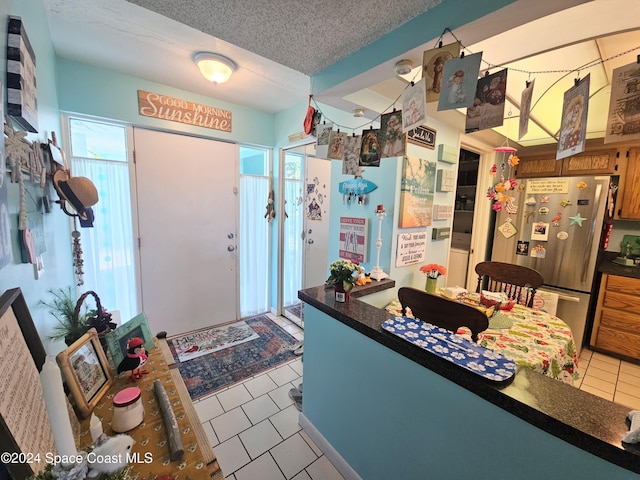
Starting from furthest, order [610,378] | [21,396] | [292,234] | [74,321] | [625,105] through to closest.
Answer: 1. [292,234]
2. [610,378]
3. [74,321]
4. [625,105]
5. [21,396]

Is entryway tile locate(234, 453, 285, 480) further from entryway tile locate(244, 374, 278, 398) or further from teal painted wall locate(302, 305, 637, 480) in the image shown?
entryway tile locate(244, 374, 278, 398)

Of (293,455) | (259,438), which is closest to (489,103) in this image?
(293,455)

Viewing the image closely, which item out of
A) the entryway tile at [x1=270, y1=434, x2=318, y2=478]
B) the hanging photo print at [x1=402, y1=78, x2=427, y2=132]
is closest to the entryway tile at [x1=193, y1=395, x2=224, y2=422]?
the entryway tile at [x1=270, y1=434, x2=318, y2=478]

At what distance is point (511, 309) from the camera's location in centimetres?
182

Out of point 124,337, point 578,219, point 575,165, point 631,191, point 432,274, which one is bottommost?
point 124,337

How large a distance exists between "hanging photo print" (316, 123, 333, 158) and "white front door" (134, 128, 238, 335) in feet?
5.03

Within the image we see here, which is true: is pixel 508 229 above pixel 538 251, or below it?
above

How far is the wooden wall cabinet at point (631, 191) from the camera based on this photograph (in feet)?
8.27

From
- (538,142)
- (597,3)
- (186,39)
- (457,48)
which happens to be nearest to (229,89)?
(186,39)

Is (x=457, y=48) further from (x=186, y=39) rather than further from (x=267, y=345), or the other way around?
(x=267, y=345)

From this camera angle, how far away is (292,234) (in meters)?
3.14

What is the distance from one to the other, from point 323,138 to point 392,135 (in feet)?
1.52

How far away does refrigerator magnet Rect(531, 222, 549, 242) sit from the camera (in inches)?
108

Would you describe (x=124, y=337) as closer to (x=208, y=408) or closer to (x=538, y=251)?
(x=208, y=408)
